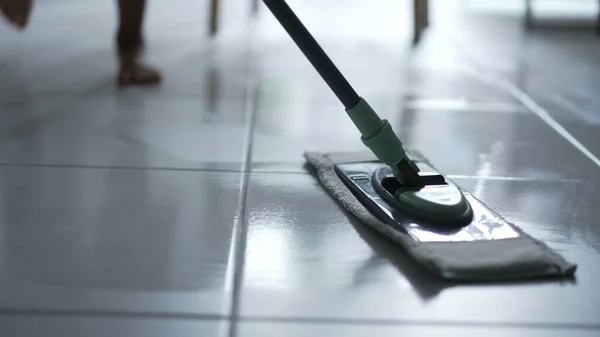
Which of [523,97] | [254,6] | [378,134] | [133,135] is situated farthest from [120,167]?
[254,6]

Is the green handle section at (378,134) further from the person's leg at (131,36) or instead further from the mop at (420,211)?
the person's leg at (131,36)

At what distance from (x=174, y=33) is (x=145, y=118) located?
100 centimetres

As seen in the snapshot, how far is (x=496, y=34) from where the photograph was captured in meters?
2.50

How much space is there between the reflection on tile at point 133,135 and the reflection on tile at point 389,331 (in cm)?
50

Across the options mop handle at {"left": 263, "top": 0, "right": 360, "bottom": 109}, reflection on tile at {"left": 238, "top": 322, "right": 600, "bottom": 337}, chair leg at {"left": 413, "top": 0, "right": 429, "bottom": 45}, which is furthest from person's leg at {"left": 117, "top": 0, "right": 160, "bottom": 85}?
reflection on tile at {"left": 238, "top": 322, "right": 600, "bottom": 337}

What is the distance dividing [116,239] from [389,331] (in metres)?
0.34

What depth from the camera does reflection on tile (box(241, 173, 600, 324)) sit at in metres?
0.77

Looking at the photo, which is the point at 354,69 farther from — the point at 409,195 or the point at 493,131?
the point at 409,195

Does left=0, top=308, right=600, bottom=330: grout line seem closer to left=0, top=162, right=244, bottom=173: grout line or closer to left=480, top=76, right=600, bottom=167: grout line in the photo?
left=0, top=162, right=244, bottom=173: grout line

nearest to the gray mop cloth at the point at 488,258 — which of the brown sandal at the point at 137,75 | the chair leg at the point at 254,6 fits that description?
the brown sandal at the point at 137,75

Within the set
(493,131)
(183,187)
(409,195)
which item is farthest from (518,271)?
(493,131)

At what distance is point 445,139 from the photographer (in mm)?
1380

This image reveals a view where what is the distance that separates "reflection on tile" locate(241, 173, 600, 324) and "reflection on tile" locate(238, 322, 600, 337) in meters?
0.02

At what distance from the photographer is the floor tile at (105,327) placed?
71 cm
